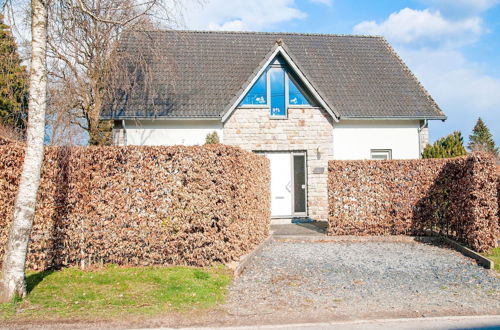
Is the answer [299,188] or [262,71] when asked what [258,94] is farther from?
[299,188]

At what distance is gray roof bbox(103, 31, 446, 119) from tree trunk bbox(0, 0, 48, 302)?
8.12m

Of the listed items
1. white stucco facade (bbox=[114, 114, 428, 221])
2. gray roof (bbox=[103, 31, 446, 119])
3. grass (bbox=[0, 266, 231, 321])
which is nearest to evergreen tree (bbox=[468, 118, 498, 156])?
gray roof (bbox=[103, 31, 446, 119])

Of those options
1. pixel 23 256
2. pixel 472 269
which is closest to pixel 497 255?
pixel 472 269

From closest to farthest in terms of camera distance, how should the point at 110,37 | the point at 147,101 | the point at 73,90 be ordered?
the point at 110,37 < the point at 73,90 < the point at 147,101

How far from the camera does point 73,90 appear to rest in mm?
14984

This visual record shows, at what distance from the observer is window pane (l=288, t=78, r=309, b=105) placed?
54.4ft

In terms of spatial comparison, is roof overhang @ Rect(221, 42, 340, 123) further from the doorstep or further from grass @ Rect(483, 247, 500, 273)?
grass @ Rect(483, 247, 500, 273)

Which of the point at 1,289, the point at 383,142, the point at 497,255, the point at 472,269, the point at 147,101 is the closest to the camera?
the point at 1,289

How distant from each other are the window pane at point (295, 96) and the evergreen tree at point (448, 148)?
16.5ft

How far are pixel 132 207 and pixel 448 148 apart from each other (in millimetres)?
12064

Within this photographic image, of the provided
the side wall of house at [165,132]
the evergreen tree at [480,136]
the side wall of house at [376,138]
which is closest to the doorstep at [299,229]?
the side wall of house at [376,138]

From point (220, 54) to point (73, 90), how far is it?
22.6 feet

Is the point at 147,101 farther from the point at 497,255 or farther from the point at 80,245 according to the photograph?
the point at 497,255

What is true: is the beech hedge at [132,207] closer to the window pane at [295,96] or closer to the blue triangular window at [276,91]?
the blue triangular window at [276,91]
